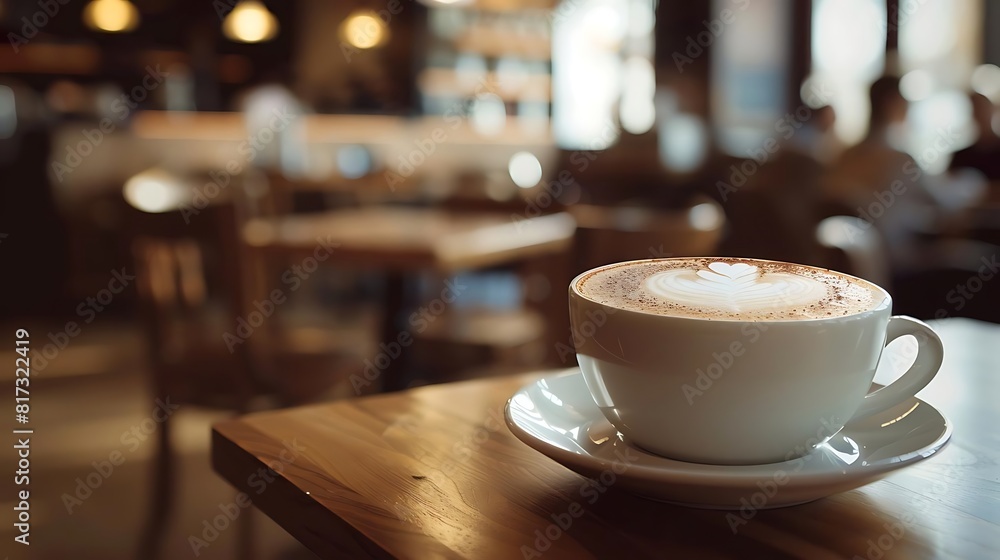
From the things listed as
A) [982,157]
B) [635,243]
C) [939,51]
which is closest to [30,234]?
[635,243]

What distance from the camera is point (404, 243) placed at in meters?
2.61

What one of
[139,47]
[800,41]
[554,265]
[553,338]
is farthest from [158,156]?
[800,41]

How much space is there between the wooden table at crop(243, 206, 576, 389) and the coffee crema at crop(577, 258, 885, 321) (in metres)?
1.61

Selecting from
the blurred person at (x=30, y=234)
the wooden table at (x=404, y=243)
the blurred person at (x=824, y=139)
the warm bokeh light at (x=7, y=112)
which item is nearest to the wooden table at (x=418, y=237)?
the wooden table at (x=404, y=243)

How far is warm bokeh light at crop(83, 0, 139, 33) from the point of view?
22.8ft

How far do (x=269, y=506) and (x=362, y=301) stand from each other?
224 inches

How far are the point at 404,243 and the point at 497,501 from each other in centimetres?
206

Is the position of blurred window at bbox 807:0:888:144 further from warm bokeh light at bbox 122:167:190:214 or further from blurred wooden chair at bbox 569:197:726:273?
blurred wooden chair at bbox 569:197:726:273

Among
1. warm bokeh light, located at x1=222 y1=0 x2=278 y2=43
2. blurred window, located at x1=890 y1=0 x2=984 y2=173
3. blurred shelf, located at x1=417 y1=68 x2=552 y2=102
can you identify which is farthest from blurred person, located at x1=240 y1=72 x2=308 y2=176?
blurred window, located at x1=890 y1=0 x2=984 y2=173

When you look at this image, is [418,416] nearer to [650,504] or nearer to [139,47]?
[650,504]

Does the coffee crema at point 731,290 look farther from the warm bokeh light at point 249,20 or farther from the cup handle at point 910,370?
the warm bokeh light at point 249,20

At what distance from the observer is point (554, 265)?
311cm

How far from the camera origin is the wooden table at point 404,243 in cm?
256

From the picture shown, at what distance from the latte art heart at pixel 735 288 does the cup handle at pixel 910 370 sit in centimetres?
6
